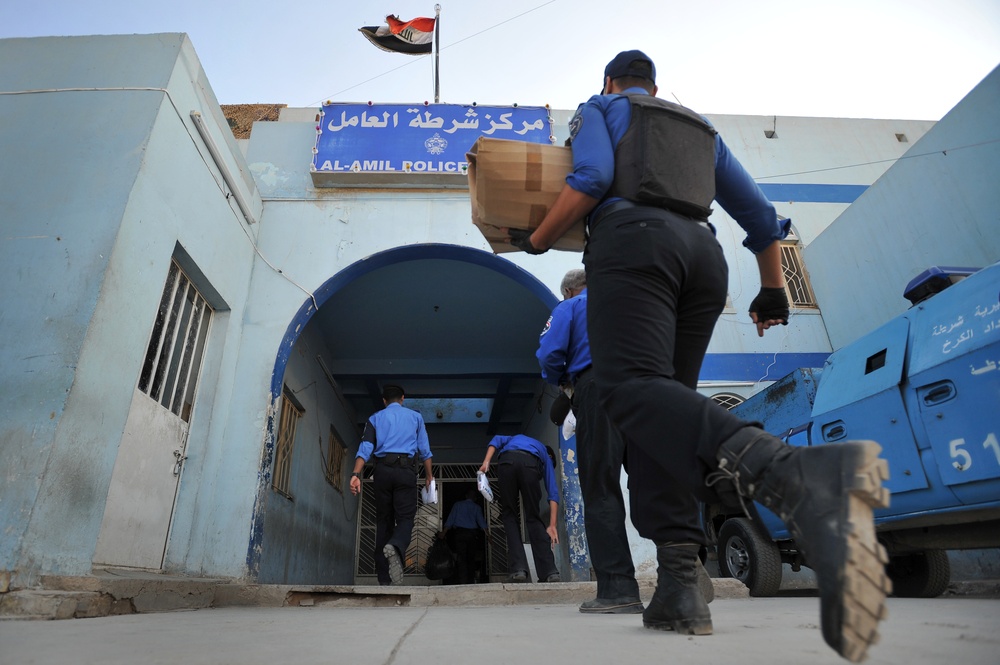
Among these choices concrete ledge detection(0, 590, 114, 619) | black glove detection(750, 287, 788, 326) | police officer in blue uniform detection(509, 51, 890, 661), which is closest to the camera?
police officer in blue uniform detection(509, 51, 890, 661)

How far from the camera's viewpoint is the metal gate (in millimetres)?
11195

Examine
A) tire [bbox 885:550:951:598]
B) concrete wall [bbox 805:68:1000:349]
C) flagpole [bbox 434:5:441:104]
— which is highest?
flagpole [bbox 434:5:441:104]

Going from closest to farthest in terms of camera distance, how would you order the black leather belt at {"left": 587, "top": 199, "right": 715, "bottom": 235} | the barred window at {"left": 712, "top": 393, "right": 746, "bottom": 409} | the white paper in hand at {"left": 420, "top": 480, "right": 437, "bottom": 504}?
the black leather belt at {"left": 587, "top": 199, "right": 715, "bottom": 235}, the white paper in hand at {"left": 420, "top": 480, "right": 437, "bottom": 504}, the barred window at {"left": 712, "top": 393, "right": 746, "bottom": 409}

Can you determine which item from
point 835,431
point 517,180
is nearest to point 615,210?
point 517,180

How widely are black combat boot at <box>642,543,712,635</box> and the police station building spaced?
2766 millimetres

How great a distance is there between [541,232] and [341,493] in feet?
30.1

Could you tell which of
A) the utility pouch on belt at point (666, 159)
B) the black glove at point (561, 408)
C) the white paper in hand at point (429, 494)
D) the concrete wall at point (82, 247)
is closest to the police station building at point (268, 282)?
the concrete wall at point (82, 247)

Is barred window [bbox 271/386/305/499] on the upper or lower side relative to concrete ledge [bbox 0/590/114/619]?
upper

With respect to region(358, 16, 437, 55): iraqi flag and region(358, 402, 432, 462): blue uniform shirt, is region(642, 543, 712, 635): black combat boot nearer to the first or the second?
region(358, 402, 432, 462): blue uniform shirt

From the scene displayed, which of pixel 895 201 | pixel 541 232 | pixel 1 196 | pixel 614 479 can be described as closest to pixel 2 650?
pixel 541 232

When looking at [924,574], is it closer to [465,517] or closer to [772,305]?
[772,305]

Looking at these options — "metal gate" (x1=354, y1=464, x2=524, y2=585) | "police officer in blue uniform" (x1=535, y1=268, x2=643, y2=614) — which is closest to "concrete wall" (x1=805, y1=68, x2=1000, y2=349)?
"police officer in blue uniform" (x1=535, y1=268, x2=643, y2=614)

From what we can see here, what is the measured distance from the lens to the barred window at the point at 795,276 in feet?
23.2

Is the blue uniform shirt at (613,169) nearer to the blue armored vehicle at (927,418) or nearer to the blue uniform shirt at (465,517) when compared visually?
the blue armored vehicle at (927,418)
